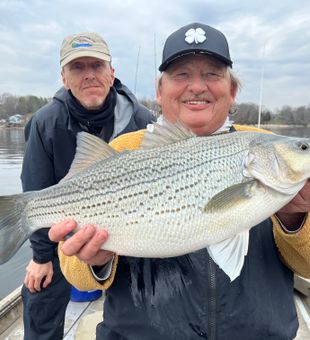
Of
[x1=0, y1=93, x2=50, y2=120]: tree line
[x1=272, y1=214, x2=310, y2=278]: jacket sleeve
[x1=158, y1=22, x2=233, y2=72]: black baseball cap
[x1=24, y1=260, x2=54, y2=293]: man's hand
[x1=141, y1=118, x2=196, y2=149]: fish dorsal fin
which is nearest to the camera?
[x1=272, y1=214, x2=310, y2=278]: jacket sleeve

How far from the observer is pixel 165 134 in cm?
232

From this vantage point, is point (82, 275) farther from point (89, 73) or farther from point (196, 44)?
point (89, 73)

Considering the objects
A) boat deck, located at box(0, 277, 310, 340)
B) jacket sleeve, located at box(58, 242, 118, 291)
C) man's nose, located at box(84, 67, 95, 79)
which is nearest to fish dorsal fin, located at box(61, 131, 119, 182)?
jacket sleeve, located at box(58, 242, 118, 291)

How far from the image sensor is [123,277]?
95.5 inches

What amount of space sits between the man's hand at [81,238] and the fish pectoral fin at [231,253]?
59cm

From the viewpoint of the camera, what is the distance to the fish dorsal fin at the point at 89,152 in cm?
235

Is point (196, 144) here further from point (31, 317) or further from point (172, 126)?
point (31, 317)

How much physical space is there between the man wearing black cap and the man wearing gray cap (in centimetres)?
158

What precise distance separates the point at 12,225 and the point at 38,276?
6.22 ft

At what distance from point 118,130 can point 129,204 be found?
2.09 metres

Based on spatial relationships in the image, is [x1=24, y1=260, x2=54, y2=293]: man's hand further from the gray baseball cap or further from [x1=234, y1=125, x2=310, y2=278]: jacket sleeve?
[x1=234, y1=125, x2=310, y2=278]: jacket sleeve

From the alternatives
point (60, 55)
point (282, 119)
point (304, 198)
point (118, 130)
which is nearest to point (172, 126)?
point (304, 198)

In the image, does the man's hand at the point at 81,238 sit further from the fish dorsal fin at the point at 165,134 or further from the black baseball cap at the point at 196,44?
the black baseball cap at the point at 196,44

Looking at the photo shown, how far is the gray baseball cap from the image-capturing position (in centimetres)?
413
